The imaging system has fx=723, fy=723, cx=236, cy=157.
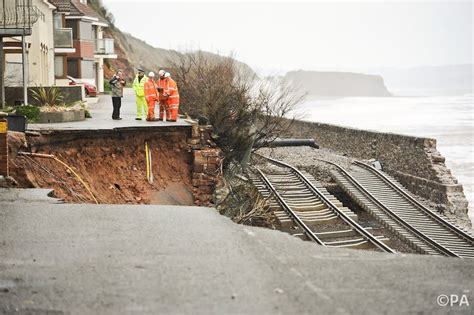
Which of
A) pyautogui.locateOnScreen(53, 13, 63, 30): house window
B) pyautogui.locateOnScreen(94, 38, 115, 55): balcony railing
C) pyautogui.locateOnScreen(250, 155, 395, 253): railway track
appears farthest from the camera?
pyautogui.locateOnScreen(94, 38, 115, 55): balcony railing

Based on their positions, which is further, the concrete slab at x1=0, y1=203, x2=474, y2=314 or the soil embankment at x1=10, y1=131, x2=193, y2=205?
the soil embankment at x1=10, y1=131, x2=193, y2=205

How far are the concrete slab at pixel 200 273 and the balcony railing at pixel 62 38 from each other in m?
36.2

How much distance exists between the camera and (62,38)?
43938 millimetres

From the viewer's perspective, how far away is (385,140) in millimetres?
30438

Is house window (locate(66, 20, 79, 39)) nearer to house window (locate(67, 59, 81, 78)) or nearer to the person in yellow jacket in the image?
house window (locate(67, 59, 81, 78))

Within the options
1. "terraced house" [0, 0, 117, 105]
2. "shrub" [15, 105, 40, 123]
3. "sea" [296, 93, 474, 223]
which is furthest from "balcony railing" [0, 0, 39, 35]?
"sea" [296, 93, 474, 223]

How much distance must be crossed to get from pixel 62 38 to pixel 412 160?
80.9 ft

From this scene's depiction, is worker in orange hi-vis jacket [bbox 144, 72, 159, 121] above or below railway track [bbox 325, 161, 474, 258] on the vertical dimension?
above

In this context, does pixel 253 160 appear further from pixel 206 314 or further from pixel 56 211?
pixel 206 314

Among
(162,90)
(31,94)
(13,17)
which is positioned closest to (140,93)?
(162,90)

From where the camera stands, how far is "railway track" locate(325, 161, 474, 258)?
63.0ft

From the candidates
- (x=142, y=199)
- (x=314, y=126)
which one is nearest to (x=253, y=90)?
(x=314, y=126)

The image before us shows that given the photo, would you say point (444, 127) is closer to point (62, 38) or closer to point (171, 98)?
point (62, 38)

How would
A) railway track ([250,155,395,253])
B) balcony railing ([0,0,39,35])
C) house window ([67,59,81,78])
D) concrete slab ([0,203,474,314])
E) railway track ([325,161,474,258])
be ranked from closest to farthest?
concrete slab ([0,203,474,314]) → railway track ([250,155,395,253]) → railway track ([325,161,474,258]) → balcony railing ([0,0,39,35]) → house window ([67,59,81,78])
